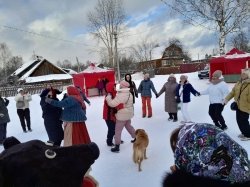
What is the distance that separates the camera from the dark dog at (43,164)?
61.2 inches

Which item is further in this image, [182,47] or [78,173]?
[182,47]

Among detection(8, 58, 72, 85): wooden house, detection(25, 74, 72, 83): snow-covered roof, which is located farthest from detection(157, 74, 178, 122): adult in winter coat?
detection(25, 74, 72, 83): snow-covered roof

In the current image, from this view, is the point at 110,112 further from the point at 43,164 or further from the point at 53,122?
the point at 43,164

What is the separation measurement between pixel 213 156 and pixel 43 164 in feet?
2.85

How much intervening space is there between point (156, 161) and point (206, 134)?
447 centimetres

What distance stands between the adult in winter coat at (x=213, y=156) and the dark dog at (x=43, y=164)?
51 centimetres

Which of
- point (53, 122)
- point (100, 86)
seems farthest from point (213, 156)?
point (100, 86)

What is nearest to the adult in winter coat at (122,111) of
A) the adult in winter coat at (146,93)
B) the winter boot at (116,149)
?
the winter boot at (116,149)

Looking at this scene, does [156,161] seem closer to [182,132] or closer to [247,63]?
[182,132]

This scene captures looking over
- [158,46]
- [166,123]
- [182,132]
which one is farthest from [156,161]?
[158,46]

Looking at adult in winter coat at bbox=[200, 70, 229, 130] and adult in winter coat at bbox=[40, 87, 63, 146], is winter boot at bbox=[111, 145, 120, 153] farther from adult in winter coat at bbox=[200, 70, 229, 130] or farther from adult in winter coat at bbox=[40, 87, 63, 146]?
adult in winter coat at bbox=[200, 70, 229, 130]

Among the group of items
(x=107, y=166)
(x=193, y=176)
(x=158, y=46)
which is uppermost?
(x=158, y=46)

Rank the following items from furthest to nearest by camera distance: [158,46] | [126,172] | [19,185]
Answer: [158,46]
[126,172]
[19,185]

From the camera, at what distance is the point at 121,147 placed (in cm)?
720
